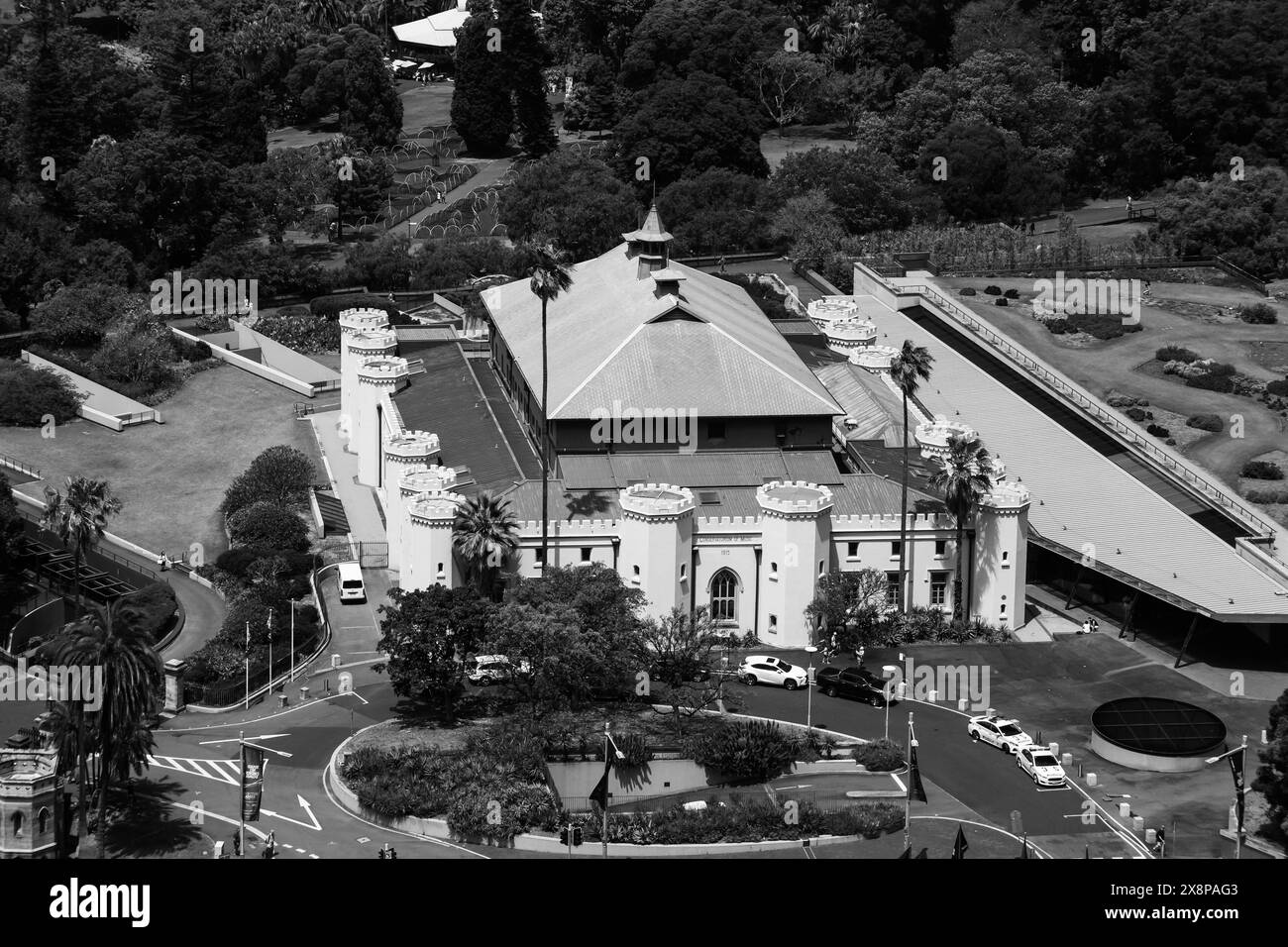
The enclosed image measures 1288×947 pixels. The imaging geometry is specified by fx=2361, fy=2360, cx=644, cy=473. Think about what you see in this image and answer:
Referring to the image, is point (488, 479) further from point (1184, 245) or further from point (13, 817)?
point (1184, 245)

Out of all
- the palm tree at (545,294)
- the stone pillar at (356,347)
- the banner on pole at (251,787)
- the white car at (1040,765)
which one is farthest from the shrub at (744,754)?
the stone pillar at (356,347)

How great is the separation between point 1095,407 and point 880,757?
4470 cm

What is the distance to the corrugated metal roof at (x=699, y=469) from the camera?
12006 cm

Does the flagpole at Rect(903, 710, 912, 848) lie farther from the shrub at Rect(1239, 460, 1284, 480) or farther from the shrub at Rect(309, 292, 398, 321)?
the shrub at Rect(309, 292, 398, 321)

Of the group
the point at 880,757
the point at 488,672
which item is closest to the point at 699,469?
the point at 488,672

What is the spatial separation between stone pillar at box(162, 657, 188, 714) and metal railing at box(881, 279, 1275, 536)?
5522cm

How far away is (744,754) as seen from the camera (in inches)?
3959

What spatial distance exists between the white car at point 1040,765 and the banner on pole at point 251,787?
32.2 metres

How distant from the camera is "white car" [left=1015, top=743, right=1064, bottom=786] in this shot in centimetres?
9950

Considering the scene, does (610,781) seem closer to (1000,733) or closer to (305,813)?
(305,813)

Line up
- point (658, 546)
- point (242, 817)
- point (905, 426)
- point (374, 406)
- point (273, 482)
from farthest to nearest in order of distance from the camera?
1. point (374, 406)
2. point (273, 482)
3. point (905, 426)
4. point (658, 546)
5. point (242, 817)

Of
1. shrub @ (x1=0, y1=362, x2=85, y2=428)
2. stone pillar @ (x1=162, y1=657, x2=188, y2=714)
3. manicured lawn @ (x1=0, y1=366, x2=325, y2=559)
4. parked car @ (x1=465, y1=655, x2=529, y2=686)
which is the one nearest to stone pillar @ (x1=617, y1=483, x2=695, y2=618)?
parked car @ (x1=465, y1=655, x2=529, y2=686)

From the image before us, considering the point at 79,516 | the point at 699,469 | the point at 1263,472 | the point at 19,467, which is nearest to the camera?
the point at 79,516
